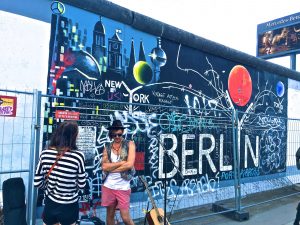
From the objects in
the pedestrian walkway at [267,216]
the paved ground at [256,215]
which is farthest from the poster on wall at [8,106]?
the pedestrian walkway at [267,216]

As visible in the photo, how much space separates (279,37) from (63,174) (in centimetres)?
1988

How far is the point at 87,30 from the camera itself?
570 centimetres

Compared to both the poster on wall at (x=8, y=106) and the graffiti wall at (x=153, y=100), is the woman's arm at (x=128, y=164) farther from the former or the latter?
the poster on wall at (x=8, y=106)

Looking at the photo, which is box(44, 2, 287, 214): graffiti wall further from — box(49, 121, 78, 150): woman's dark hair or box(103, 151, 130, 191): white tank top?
box(49, 121, 78, 150): woman's dark hair

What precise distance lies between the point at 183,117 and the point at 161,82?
907 millimetres

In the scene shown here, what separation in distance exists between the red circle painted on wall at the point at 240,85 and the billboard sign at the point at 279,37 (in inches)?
421

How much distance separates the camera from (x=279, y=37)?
20.5 m

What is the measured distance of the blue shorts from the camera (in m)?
3.52

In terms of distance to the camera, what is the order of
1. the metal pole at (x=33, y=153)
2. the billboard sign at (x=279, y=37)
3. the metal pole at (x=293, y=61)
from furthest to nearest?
the billboard sign at (x=279, y=37)
the metal pole at (x=293, y=61)
the metal pole at (x=33, y=153)

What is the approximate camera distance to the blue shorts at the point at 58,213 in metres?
3.52

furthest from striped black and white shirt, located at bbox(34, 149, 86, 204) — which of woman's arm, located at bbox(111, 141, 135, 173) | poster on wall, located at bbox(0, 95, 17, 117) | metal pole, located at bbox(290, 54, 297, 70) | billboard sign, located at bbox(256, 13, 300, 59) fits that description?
billboard sign, located at bbox(256, 13, 300, 59)

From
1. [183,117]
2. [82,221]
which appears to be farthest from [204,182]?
[82,221]

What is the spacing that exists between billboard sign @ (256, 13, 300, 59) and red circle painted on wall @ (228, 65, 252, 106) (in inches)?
421

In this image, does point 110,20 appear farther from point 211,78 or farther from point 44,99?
point 211,78
